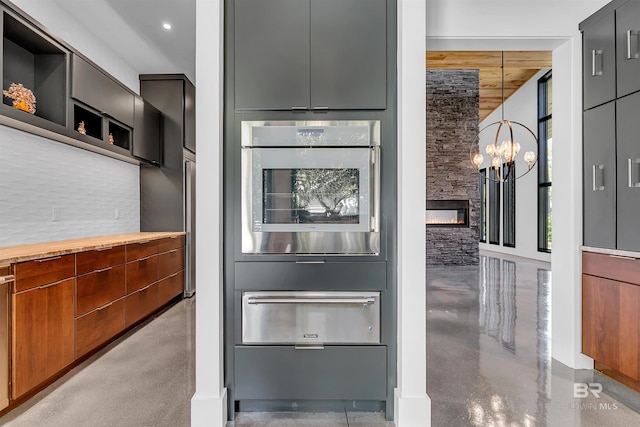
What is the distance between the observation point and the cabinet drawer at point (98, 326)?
2.52m

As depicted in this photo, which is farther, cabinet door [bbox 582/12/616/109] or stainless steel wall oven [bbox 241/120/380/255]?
cabinet door [bbox 582/12/616/109]

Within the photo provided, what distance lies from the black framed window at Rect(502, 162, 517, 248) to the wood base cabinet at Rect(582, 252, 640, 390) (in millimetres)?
7665

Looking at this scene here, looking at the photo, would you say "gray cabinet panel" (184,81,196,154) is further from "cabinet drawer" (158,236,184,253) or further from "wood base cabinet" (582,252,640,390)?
"wood base cabinet" (582,252,640,390)

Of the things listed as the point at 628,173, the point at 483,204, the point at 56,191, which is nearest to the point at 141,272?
the point at 56,191

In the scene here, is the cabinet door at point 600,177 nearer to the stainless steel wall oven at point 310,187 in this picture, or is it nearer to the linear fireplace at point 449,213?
the stainless steel wall oven at point 310,187

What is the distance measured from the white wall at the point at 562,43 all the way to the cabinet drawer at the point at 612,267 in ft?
0.26

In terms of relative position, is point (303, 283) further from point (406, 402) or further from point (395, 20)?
point (395, 20)

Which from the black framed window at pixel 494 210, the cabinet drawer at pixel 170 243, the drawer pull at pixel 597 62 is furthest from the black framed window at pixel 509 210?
the cabinet drawer at pixel 170 243

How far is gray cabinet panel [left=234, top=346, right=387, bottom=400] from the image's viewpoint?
6.29 ft

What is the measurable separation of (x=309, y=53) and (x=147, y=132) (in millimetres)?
3063

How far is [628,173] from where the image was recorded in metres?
2.16

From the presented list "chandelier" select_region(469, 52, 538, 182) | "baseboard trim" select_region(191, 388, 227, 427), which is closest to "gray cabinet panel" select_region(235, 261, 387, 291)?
"baseboard trim" select_region(191, 388, 227, 427)

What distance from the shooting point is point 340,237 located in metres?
1.94

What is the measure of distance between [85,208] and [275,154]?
8.83 ft
